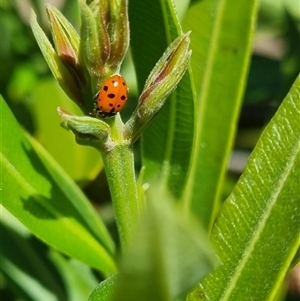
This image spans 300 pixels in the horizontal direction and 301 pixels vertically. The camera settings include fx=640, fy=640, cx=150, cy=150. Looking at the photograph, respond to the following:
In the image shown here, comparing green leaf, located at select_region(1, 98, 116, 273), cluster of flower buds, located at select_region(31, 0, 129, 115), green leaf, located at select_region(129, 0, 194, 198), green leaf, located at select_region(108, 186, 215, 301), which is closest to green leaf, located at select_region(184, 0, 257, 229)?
green leaf, located at select_region(129, 0, 194, 198)

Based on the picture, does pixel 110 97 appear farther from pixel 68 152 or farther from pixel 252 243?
pixel 68 152

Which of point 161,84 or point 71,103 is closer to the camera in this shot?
point 161,84

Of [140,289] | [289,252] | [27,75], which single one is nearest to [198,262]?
[140,289]

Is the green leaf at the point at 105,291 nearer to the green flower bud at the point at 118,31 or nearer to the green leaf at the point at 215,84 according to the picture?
the green flower bud at the point at 118,31

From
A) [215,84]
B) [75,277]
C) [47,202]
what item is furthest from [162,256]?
[75,277]

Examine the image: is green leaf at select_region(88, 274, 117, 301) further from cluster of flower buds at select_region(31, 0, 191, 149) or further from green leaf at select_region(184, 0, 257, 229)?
green leaf at select_region(184, 0, 257, 229)

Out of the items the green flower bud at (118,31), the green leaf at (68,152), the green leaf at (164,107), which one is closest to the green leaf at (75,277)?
the green leaf at (68,152)
